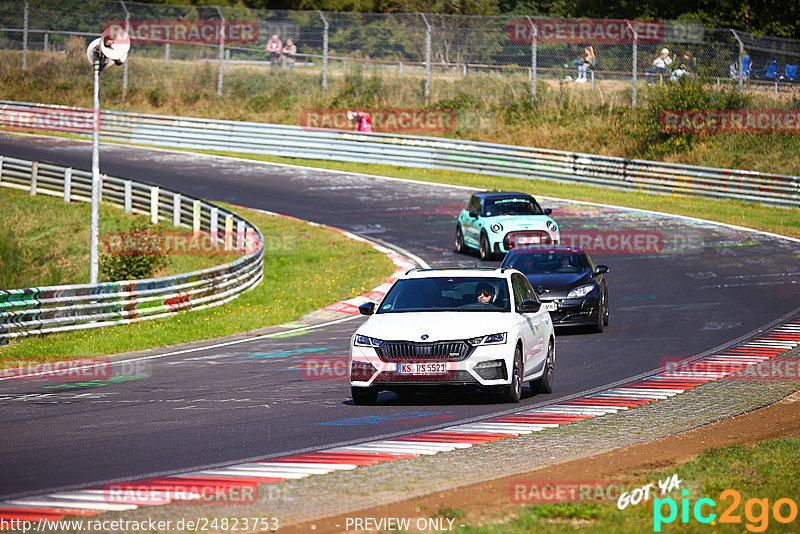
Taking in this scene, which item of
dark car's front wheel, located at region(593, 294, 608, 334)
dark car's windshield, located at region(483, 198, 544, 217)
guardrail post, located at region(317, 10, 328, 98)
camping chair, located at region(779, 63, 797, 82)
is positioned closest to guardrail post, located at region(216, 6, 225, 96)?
guardrail post, located at region(317, 10, 328, 98)

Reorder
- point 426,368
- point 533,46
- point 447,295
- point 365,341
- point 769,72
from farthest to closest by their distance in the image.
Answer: point 533,46
point 769,72
point 447,295
point 365,341
point 426,368

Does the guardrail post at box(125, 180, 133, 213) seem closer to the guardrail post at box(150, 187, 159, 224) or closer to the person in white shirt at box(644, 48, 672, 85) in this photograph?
the guardrail post at box(150, 187, 159, 224)

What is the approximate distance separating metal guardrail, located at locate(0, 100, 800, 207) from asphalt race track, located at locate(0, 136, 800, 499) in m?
4.61

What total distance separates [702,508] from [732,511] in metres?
0.20

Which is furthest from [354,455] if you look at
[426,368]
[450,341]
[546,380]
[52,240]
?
[52,240]

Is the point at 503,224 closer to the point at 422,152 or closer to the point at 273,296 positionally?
the point at 273,296

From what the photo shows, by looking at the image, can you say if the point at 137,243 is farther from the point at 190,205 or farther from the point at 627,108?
the point at 627,108

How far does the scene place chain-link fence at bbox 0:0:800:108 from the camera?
137 ft

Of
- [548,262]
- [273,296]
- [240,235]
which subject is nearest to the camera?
[548,262]

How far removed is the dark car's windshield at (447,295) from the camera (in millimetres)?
13259

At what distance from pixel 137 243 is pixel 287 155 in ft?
55.6

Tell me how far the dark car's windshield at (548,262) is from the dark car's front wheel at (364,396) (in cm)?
843

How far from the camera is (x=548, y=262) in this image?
21.3m

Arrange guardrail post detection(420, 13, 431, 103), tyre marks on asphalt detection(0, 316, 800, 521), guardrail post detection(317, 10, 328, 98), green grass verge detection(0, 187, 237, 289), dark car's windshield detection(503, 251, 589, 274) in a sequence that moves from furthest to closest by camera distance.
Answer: guardrail post detection(317, 10, 328, 98), guardrail post detection(420, 13, 431, 103), green grass verge detection(0, 187, 237, 289), dark car's windshield detection(503, 251, 589, 274), tyre marks on asphalt detection(0, 316, 800, 521)
